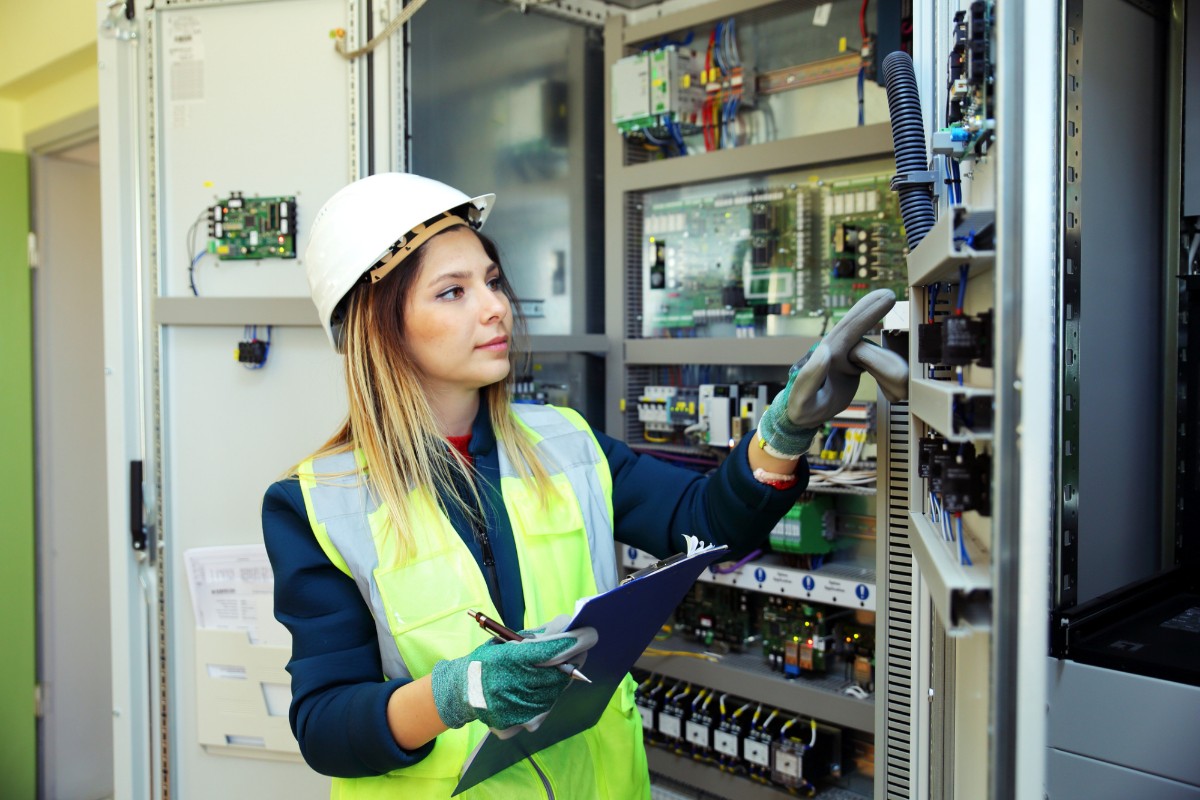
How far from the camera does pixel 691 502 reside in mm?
1625

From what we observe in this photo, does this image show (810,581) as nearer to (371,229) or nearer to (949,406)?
(371,229)

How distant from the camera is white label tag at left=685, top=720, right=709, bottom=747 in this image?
245 centimetres

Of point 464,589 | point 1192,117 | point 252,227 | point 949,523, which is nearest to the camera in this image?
point 949,523

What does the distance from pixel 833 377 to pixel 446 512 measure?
1.98ft

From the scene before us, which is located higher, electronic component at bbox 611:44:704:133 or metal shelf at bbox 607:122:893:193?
electronic component at bbox 611:44:704:133

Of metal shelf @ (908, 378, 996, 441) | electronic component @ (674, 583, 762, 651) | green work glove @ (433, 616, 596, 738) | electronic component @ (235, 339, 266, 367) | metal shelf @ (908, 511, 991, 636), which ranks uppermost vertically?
electronic component @ (235, 339, 266, 367)

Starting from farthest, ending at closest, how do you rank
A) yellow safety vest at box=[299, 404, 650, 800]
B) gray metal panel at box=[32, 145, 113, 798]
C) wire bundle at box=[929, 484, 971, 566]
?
gray metal panel at box=[32, 145, 113, 798] < yellow safety vest at box=[299, 404, 650, 800] < wire bundle at box=[929, 484, 971, 566]

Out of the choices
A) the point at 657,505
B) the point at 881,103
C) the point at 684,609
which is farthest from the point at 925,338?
the point at 684,609

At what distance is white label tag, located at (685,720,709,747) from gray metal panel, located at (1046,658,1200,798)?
1.22 meters

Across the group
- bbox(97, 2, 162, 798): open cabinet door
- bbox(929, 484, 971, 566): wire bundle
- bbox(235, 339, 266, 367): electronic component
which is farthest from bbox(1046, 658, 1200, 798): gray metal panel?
bbox(97, 2, 162, 798): open cabinet door

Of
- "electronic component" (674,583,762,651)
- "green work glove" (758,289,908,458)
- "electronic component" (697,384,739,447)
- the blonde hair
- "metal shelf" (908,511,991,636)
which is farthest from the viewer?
"electronic component" (674,583,762,651)

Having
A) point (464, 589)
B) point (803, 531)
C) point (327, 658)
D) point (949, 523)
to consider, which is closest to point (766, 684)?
point (803, 531)

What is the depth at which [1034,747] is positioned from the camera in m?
0.71

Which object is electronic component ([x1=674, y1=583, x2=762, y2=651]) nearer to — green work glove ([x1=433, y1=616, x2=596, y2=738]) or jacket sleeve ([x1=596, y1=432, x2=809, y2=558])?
jacket sleeve ([x1=596, y1=432, x2=809, y2=558])
